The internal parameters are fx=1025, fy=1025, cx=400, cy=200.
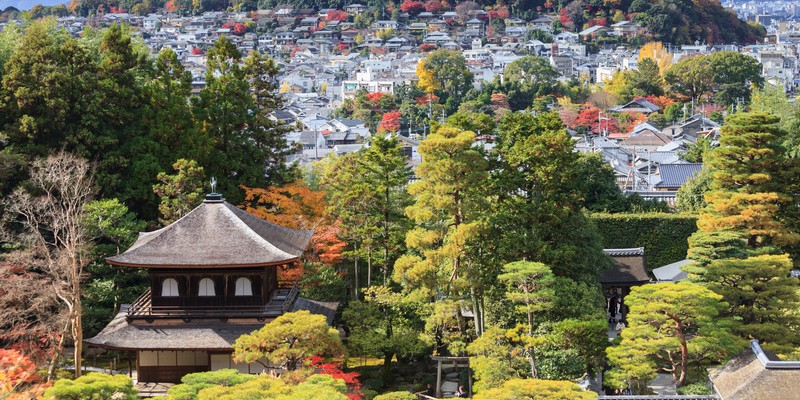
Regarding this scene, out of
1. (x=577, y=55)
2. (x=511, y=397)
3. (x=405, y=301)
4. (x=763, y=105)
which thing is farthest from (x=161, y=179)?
(x=577, y=55)

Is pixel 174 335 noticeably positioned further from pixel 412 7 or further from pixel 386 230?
pixel 412 7

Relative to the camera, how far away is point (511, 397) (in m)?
16.9

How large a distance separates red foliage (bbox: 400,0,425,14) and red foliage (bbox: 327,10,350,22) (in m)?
7.20

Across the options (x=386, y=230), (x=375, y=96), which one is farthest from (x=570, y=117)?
(x=386, y=230)

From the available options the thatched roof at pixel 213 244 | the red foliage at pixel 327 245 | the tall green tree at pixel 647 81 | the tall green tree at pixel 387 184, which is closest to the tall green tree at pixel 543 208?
the tall green tree at pixel 387 184

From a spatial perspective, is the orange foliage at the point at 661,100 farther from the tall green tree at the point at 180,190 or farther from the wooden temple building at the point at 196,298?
the wooden temple building at the point at 196,298

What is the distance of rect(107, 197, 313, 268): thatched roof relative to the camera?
796 inches

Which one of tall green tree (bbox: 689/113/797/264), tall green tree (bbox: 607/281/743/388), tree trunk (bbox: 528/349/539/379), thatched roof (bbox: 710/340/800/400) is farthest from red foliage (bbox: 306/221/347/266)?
thatched roof (bbox: 710/340/800/400)

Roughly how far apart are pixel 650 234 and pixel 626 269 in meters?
2.76

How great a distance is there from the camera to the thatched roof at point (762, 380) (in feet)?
55.4

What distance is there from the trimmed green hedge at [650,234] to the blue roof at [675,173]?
39.9 ft

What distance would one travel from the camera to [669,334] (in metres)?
19.8

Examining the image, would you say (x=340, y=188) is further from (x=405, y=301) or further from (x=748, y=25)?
(x=748, y=25)

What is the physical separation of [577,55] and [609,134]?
136ft
